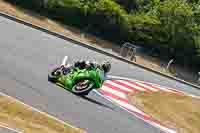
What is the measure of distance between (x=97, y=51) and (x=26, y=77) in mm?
10402

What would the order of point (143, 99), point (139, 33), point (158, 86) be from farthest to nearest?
point (139, 33), point (158, 86), point (143, 99)

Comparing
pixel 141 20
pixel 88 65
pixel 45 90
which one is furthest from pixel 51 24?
pixel 45 90

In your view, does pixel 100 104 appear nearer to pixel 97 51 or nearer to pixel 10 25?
pixel 10 25

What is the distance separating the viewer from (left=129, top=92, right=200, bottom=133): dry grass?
17.0 m

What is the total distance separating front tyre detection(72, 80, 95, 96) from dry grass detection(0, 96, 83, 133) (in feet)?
8.87

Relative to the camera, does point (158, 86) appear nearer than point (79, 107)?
No

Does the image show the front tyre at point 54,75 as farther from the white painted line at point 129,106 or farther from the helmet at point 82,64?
the white painted line at point 129,106

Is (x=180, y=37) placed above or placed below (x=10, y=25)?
below

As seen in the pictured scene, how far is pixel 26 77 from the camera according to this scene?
1453cm

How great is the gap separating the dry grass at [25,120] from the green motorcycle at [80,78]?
2767 millimetres

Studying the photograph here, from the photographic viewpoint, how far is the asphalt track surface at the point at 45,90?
42.6 ft

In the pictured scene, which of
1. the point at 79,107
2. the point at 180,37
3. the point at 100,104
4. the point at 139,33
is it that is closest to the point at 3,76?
the point at 79,107

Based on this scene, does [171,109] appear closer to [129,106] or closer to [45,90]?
[129,106]

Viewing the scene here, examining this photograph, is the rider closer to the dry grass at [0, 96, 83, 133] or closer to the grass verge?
the dry grass at [0, 96, 83, 133]
